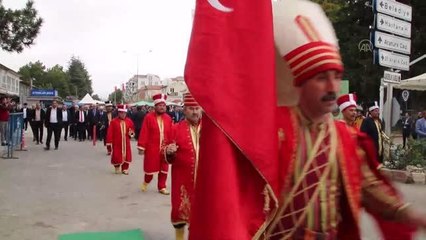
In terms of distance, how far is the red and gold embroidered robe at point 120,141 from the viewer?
43.8 ft

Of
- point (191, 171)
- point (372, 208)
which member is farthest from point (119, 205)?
point (372, 208)

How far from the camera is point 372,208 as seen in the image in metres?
2.40

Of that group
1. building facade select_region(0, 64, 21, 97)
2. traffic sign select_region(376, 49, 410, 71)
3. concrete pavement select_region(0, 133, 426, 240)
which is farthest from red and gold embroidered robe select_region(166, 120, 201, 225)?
building facade select_region(0, 64, 21, 97)

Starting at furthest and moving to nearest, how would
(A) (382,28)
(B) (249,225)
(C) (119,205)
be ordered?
(A) (382,28)
(C) (119,205)
(B) (249,225)

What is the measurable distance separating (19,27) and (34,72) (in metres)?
117

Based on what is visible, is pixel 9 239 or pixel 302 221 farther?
pixel 9 239

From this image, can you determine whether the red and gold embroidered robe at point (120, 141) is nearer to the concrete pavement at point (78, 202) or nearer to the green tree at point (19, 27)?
the concrete pavement at point (78, 202)

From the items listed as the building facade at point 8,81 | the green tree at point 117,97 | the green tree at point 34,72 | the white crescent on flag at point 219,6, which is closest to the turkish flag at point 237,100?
the white crescent on flag at point 219,6

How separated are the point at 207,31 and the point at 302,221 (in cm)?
93

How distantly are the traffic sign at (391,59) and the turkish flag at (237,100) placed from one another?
Answer: 11.2m

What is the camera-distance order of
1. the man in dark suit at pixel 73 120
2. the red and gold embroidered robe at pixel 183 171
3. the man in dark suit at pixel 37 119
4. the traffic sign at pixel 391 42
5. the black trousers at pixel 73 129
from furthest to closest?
the black trousers at pixel 73 129 < the man in dark suit at pixel 73 120 < the man in dark suit at pixel 37 119 < the traffic sign at pixel 391 42 < the red and gold embroidered robe at pixel 183 171

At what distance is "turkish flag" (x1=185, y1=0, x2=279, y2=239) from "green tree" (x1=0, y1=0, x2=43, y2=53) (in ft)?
46.8

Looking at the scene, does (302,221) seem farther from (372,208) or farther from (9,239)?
(9,239)

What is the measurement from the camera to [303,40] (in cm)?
220
